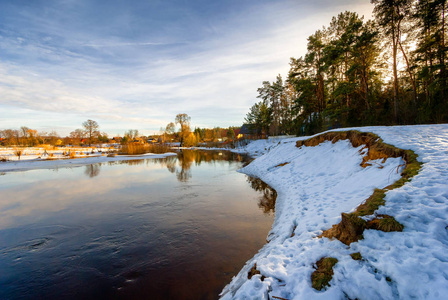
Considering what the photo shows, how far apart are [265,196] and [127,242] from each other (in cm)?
737

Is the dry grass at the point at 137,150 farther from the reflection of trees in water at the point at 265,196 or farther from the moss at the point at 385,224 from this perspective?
the moss at the point at 385,224

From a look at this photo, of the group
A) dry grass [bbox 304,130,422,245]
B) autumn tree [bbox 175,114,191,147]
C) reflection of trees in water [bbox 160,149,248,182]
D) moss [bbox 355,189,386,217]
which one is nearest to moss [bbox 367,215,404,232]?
dry grass [bbox 304,130,422,245]

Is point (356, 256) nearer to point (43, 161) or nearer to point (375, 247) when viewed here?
point (375, 247)

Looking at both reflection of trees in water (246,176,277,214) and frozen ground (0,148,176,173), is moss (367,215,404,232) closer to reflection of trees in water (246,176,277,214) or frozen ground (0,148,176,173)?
reflection of trees in water (246,176,277,214)

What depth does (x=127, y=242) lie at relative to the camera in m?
5.84

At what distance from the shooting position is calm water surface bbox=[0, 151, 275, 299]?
13.5 ft

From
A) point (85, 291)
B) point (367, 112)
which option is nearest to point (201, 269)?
point (85, 291)

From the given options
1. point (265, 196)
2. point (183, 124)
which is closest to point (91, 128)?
point (183, 124)

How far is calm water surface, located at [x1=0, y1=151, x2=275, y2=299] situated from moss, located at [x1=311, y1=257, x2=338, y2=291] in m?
2.05

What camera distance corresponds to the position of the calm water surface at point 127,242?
4105 millimetres

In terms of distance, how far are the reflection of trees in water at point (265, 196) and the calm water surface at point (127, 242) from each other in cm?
9

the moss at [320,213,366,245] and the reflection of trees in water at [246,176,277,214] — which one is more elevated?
the moss at [320,213,366,245]

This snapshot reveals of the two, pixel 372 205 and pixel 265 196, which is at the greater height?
pixel 372 205

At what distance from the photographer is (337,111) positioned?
20172 mm
